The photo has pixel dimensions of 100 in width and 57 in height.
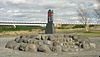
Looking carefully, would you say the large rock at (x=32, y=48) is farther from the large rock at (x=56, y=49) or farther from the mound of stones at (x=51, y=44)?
the large rock at (x=56, y=49)

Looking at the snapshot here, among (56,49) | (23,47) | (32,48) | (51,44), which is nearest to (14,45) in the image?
(23,47)

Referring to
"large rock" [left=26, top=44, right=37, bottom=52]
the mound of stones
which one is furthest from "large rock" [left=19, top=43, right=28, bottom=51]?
"large rock" [left=26, top=44, right=37, bottom=52]

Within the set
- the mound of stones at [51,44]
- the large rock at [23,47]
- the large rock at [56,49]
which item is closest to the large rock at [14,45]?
the mound of stones at [51,44]

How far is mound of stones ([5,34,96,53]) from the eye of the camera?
2120 cm

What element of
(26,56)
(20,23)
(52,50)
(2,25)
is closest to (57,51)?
(52,50)

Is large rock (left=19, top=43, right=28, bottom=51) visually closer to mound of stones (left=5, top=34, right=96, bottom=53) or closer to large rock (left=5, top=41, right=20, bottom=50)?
mound of stones (left=5, top=34, right=96, bottom=53)

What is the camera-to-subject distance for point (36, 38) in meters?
22.9

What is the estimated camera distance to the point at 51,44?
859 inches

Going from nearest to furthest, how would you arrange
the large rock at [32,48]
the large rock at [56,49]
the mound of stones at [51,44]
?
the large rock at [32,48] → the mound of stones at [51,44] → the large rock at [56,49]

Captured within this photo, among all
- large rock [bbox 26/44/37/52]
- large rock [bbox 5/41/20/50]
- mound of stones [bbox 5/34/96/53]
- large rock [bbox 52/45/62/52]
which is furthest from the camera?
large rock [bbox 5/41/20/50]

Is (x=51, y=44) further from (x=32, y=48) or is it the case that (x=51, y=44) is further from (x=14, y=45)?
(x=14, y=45)

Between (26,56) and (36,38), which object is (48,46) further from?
(26,56)

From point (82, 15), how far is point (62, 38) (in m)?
69.3

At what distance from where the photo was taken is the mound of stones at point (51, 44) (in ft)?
69.6
